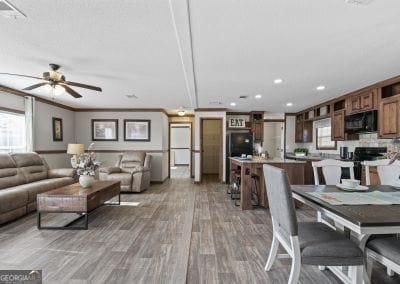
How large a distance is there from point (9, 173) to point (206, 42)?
4104mm

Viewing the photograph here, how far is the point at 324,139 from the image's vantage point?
6344 millimetres

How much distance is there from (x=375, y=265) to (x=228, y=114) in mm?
5780

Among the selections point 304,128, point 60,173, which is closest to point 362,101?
point 304,128

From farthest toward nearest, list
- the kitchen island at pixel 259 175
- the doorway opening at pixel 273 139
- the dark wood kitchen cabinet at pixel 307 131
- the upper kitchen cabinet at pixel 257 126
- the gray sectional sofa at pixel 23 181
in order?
the doorway opening at pixel 273 139 → the upper kitchen cabinet at pixel 257 126 → the dark wood kitchen cabinet at pixel 307 131 → the kitchen island at pixel 259 175 → the gray sectional sofa at pixel 23 181

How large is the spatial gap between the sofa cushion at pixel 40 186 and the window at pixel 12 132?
1267 mm

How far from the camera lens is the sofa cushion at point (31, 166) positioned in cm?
423

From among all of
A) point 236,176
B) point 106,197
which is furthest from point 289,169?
point 106,197

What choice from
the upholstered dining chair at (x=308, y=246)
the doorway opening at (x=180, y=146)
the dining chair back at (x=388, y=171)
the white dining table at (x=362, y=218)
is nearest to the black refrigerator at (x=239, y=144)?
the dining chair back at (x=388, y=171)

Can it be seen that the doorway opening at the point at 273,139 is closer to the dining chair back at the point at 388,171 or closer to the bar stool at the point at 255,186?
the bar stool at the point at 255,186

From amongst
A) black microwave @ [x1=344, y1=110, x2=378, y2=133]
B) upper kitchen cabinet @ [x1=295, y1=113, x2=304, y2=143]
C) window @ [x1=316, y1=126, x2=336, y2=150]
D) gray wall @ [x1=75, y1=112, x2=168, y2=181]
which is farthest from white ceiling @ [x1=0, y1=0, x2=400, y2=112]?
upper kitchen cabinet @ [x1=295, y1=113, x2=304, y2=143]

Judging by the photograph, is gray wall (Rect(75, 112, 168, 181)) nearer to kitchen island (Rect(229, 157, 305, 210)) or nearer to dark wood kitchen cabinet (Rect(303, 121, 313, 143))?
kitchen island (Rect(229, 157, 305, 210))

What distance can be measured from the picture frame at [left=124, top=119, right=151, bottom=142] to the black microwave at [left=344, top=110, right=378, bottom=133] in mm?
A: 5261

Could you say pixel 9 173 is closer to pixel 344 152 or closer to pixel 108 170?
pixel 108 170

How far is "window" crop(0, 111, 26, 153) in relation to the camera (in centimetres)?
453
